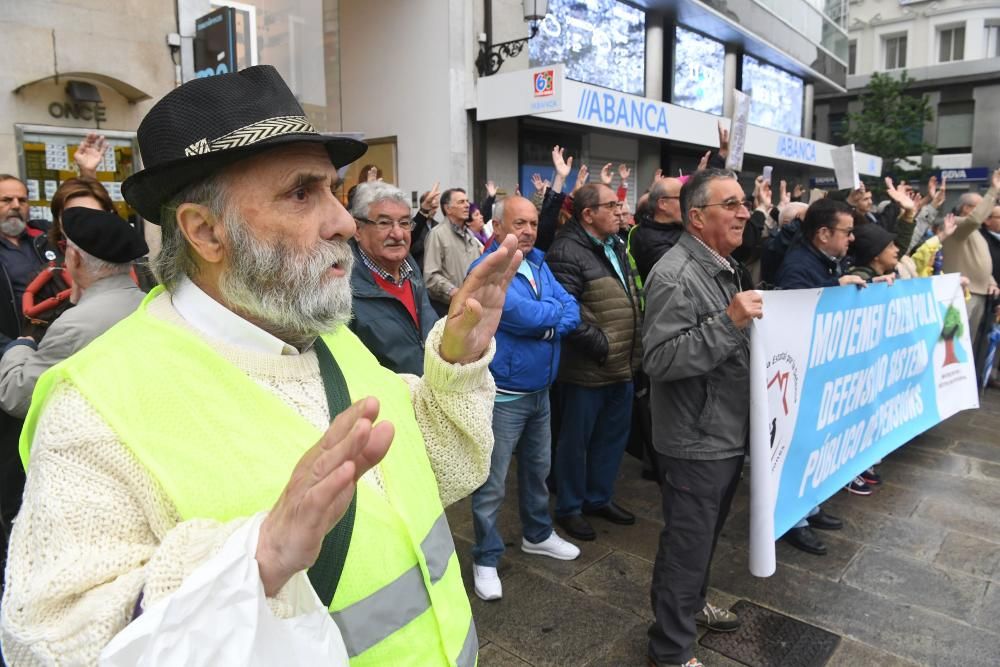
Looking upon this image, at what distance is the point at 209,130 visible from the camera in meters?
1.23

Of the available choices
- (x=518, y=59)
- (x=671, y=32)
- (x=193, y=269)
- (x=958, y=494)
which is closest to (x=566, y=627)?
(x=193, y=269)

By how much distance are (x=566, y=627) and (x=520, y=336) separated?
4.63 feet

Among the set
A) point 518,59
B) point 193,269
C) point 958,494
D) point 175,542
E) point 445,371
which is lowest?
point 958,494

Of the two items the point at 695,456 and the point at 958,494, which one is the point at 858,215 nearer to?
the point at 958,494

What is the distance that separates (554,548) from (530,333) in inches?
49.1

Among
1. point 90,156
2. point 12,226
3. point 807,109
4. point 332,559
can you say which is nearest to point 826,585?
point 332,559

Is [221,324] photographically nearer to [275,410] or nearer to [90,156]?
[275,410]

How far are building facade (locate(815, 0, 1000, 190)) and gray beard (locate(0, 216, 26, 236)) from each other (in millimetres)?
31415

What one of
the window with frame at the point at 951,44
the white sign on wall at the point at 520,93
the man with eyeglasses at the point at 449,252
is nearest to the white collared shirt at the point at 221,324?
the man with eyeglasses at the point at 449,252

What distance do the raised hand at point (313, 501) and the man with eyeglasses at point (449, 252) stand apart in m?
4.48

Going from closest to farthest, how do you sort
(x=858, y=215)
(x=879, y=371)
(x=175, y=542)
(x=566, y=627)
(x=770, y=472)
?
(x=175, y=542), (x=770, y=472), (x=566, y=627), (x=879, y=371), (x=858, y=215)

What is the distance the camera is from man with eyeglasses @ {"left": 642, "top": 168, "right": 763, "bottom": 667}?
2.73m

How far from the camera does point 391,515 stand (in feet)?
4.26

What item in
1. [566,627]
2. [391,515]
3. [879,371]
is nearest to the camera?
[391,515]
